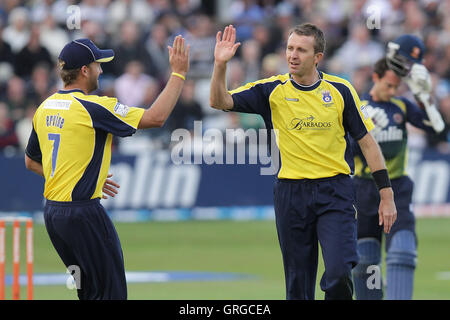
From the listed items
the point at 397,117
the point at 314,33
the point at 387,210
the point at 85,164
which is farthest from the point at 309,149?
the point at 397,117

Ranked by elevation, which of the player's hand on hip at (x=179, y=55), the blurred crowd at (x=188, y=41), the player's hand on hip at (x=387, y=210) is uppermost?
the blurred crowd at (x=188, y=41)

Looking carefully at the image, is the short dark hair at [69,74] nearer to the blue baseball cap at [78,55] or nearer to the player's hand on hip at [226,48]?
the blue baseball cap at [78,55]

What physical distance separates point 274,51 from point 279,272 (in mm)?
8852

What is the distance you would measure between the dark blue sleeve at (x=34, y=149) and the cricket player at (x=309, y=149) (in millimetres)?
1481

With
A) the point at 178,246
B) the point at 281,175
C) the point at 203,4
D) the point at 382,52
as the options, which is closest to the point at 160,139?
the point at 178,246

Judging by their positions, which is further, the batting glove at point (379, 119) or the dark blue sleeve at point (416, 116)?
the dark blue sleeve at point (416, 116)

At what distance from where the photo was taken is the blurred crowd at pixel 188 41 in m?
19.0

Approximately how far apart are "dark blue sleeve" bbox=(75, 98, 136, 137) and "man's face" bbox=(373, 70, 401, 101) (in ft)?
11.3

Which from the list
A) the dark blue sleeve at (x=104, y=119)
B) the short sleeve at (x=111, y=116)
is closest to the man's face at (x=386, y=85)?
the short sleeve at (x=111, y=116)

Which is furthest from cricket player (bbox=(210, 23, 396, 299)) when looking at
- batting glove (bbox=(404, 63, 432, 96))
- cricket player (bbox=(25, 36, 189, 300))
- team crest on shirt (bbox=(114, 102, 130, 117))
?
batting glove (bbox=(404, 63, 432, 96))

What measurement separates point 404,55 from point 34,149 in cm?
402

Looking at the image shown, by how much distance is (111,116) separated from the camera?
724 centimetres

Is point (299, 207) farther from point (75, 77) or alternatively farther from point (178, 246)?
point (178, 246)

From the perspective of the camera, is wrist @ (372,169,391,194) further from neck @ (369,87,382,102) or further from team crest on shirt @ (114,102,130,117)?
team crest on shirt @ (114,102,130,117)
